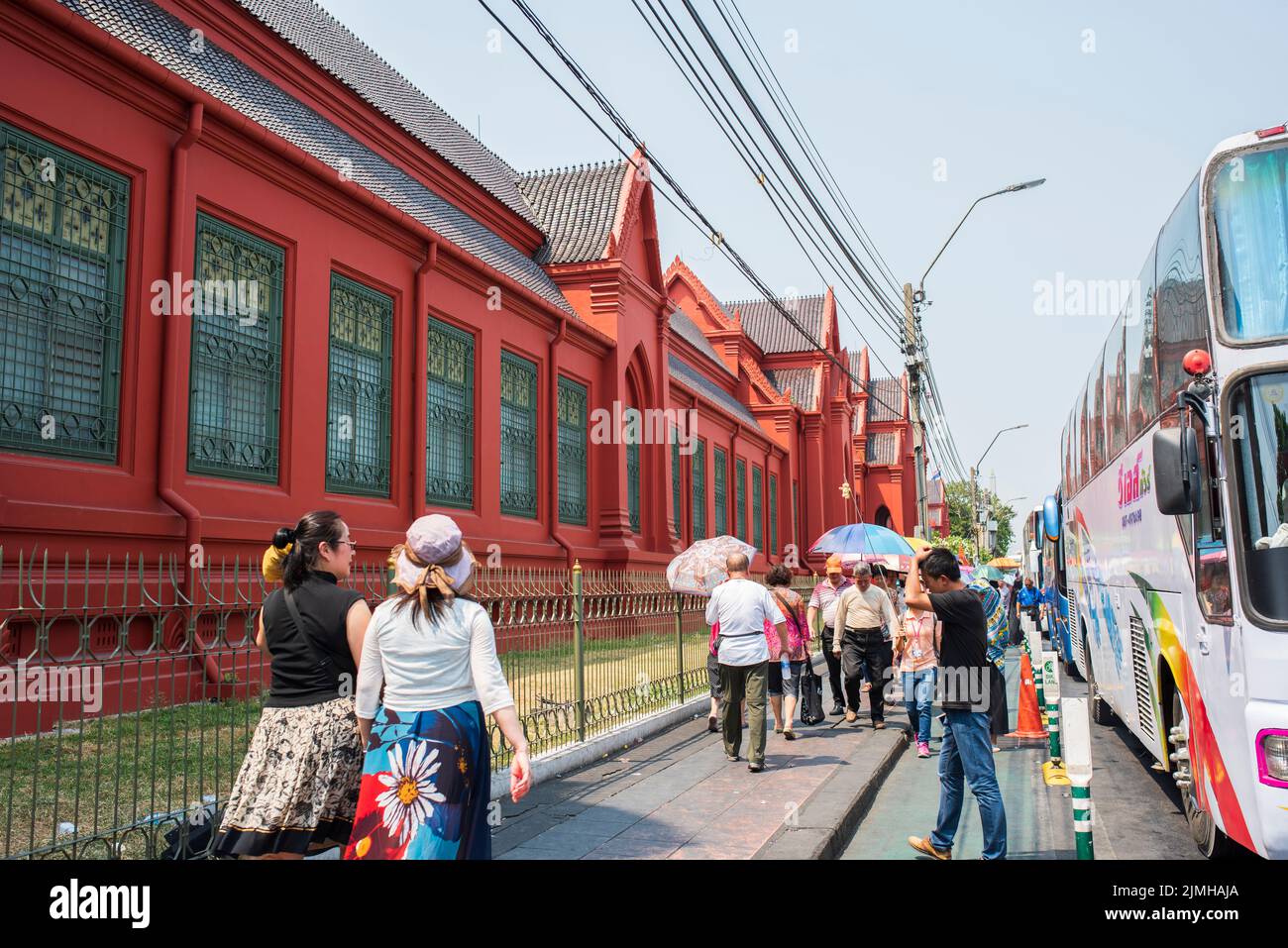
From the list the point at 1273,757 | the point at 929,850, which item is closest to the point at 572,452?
the point at 929,850

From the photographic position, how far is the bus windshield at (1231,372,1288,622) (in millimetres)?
4883

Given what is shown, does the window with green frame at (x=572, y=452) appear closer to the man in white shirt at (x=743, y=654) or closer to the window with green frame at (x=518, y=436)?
the window with green frame at (x=518, y=436)

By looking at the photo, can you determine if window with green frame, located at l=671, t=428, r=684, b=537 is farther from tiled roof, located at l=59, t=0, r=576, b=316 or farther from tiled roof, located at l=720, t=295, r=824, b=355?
tiled roof, located at l=720, t=295, r=824, b=355

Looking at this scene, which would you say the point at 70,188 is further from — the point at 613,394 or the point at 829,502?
the point at 829,502

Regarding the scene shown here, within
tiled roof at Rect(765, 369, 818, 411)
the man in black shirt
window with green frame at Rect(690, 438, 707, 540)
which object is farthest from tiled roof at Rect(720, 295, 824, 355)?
the man in black shirt

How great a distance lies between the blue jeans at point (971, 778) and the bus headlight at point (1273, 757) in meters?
1.35

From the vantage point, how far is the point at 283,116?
514 inches

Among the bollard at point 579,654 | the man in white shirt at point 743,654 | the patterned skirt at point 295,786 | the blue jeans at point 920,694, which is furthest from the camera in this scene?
the blue jeans at point 920,694

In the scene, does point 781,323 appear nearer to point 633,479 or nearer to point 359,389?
point 633,479

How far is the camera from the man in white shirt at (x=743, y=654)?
887cm

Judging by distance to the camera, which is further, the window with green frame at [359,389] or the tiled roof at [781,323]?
the tiled roof at [781,323]

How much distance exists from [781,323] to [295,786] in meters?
40.5

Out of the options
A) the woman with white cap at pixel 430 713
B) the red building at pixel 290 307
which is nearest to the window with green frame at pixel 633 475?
the red building at pixel 290 307
